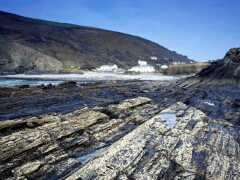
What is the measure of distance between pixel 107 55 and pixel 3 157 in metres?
125

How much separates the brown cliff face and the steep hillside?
44.7 metres

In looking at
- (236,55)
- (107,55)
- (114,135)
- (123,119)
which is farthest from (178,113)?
(107,55)

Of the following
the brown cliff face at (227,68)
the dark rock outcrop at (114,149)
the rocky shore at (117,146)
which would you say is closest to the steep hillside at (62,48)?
the brown cliff face at (227,68)

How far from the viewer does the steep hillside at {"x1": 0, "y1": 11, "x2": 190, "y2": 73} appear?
81.1m

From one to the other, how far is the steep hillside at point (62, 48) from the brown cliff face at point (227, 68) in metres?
44.7

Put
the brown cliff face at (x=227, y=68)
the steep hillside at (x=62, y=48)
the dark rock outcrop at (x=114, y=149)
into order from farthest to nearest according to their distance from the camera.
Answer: the steep hillside at (x=62, y=48)
the brown cliff face at (x=227, y=68)
the dark rock outcrop at (x=114, y=149)

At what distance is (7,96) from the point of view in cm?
2409

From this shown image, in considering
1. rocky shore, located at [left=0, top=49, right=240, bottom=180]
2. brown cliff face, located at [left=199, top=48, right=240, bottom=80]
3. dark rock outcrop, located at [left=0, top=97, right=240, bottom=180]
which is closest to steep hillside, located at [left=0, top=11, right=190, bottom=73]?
brown cliff face, located at [left=199, top=48, right=240, bottom=80]

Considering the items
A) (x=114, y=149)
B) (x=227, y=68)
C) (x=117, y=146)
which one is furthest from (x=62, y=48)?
(x=114, y=149)

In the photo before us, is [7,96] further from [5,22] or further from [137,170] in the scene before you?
[5,22]

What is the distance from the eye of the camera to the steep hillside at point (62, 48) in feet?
266

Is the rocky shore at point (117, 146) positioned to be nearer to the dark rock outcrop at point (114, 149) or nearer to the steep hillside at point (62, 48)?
the dark rock outcrop at point (114, 149)

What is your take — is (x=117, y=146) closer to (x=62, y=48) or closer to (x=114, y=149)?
(x=114, y=149)

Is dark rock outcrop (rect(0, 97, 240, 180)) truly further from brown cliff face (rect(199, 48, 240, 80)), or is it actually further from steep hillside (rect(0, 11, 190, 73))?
steep hillside (rect(0, 11, 190, 73))
